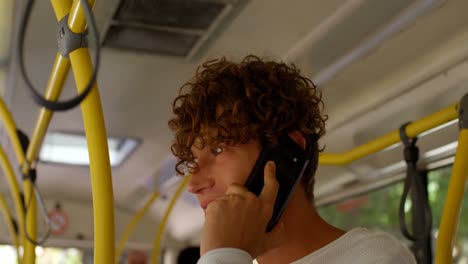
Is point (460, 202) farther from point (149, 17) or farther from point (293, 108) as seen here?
point (149, 17)

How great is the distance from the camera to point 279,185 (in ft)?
4.39

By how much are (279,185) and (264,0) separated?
1.89 metres

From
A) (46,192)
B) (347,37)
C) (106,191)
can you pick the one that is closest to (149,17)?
(347,37)

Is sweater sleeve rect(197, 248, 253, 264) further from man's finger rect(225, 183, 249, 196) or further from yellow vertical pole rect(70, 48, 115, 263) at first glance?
yellow vertical pole rect(70, 48, 115, 263)

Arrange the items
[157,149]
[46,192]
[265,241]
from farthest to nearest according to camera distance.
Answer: [46,192]
[157,149]
[265,241]

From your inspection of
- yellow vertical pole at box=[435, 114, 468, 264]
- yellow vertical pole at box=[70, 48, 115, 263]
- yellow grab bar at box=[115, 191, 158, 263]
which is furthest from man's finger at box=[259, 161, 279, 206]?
yellow grab bar at box=[115, 191, 158, 263]

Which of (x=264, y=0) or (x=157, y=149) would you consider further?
(x=157, y=149)

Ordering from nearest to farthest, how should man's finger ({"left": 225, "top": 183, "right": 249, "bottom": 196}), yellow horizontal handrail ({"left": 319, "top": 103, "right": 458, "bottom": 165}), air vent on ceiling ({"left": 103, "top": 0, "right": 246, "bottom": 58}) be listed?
man's finger ({"left": 225, "top": 183, "right": 249, "bottom": 196}) < yellow horizontal handrail ({"left": 319, "top": 103, "right": 458, "bottom": 165}) < air vent on ceiling ({"left": 103, "top": 0, "right": 246, "bottom": 58})

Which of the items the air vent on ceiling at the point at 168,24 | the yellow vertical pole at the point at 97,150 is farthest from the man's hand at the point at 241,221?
the air vent on ceiling at the point at 168,24

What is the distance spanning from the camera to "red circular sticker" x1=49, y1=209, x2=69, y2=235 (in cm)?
A: 775

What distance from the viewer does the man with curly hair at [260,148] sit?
133 centimetres

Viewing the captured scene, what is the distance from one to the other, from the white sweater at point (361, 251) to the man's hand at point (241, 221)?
14cm

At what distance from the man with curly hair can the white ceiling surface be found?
138 centimetres

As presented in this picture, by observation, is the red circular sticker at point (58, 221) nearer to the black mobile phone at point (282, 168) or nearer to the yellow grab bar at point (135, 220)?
the yellow grab bar at point (135, 220)
